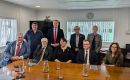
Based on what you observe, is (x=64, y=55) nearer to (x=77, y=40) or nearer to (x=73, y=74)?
(x=77, y=40)

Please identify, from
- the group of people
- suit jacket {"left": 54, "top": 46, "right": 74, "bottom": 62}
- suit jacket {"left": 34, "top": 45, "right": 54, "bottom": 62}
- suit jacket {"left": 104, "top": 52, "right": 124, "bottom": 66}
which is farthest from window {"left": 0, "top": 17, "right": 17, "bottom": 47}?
suit jacket {"left": 104, "top": 52, "right": 124, "bottom": 66}

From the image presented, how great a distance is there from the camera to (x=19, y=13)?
6.45 m

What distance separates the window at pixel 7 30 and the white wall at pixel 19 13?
0.19m

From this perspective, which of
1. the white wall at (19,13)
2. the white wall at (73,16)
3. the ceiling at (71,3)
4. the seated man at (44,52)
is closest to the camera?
the seated man at (44,52)

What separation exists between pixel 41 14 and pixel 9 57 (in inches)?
192

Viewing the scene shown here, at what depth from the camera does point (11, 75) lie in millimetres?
2248

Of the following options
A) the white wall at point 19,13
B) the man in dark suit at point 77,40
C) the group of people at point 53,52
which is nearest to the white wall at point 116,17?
the white wall at point 19,13

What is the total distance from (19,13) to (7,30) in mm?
930

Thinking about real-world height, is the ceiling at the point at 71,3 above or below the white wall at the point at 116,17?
above

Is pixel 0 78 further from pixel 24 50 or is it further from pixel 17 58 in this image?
pixel 24 50

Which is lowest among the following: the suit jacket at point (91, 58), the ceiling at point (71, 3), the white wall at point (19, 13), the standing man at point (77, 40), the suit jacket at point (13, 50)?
the suit jacket at point (91, 58)

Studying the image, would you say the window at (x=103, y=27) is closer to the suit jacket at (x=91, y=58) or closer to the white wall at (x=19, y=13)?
A: the white wall at (x=19, y=13)

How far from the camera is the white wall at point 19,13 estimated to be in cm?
548

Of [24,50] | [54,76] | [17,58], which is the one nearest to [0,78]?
[54,76]
